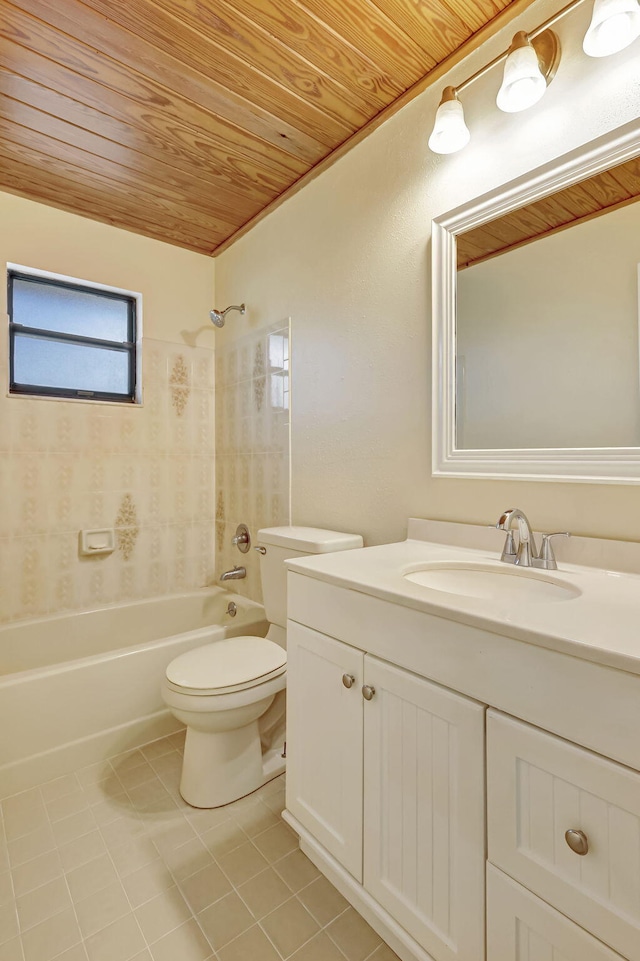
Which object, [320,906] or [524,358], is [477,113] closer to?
[524,358]

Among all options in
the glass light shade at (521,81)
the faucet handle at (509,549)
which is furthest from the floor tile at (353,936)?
the glass light shade at (521,81)

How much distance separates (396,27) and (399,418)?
108 cm

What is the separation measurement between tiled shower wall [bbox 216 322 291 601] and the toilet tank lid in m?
0.32

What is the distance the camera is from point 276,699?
1801 millimetres

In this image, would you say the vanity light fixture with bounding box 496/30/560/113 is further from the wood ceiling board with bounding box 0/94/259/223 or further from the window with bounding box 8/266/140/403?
the window with bounding box 8/266/140/403

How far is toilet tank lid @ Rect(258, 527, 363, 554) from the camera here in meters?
1.53

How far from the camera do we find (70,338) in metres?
2.19

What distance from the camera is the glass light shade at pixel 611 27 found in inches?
36.2

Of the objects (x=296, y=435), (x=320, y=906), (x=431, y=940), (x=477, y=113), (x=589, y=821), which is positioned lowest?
(x=320, y=906)

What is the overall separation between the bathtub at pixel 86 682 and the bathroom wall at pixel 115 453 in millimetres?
115

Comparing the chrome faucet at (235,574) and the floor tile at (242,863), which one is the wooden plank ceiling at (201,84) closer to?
the chrome faucet at (235,574)

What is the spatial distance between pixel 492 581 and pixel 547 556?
143 mm

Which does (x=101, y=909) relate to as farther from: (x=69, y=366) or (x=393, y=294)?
(x=69, y=366)

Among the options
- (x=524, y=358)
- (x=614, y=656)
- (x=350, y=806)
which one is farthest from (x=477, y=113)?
(x=350, y=806)
